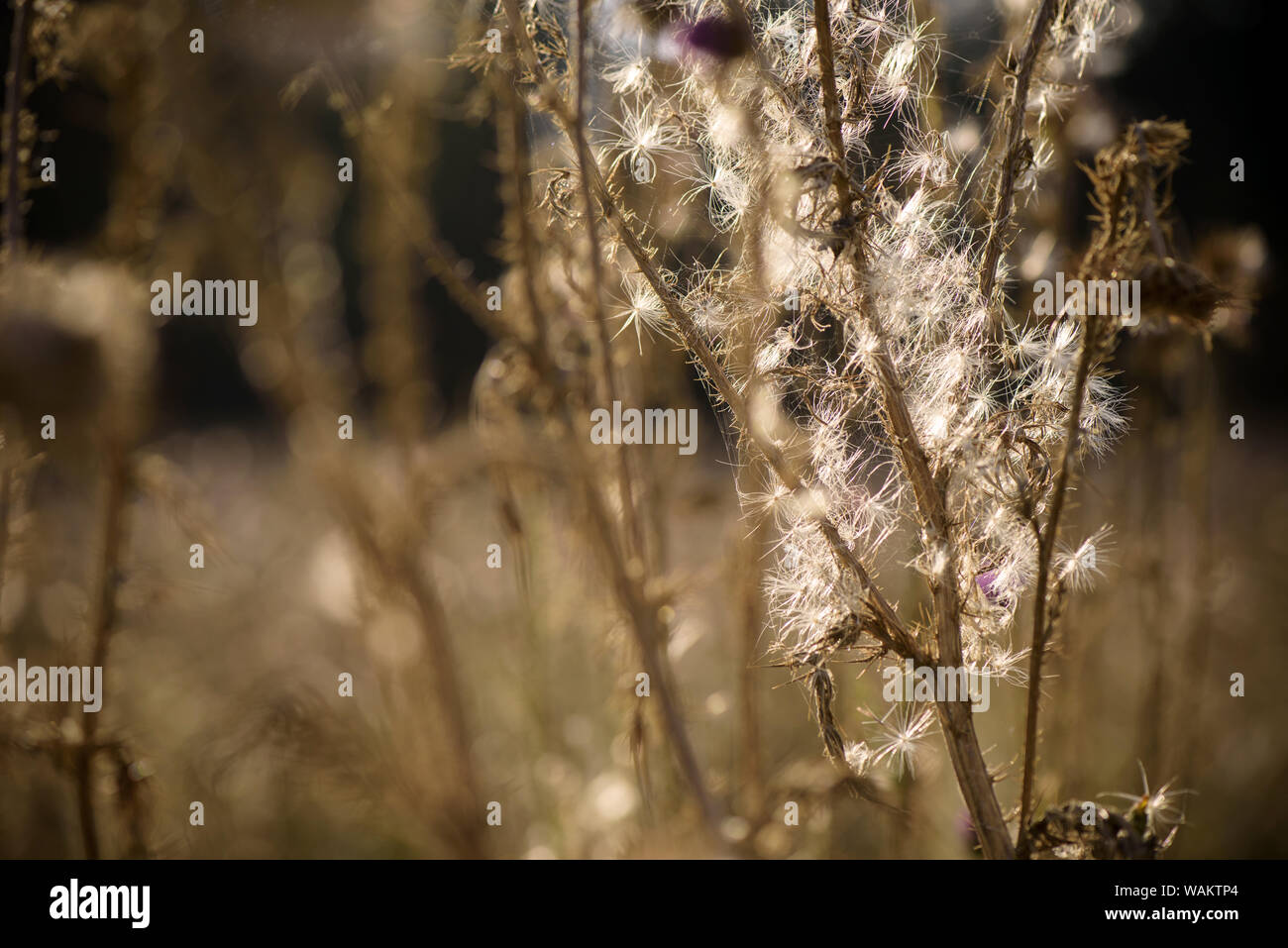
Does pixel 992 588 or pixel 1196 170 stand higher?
pixel 1196 170

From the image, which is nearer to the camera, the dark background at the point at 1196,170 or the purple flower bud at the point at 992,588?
the purple flower bud at the point at 992,588

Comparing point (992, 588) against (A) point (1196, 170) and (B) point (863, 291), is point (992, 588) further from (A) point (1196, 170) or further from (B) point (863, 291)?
(A) point (1196, 170)

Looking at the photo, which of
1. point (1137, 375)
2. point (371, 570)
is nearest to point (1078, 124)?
point (1137, 375)

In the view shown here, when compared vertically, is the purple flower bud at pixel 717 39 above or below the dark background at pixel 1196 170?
below

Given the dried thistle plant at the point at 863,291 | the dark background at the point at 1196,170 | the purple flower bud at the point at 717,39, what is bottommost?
the dried thistle plant at the point at 863,291

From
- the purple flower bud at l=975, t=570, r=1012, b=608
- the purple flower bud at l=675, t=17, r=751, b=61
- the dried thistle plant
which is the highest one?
the purple flower bud at l=675, t=17, r=751, b=61

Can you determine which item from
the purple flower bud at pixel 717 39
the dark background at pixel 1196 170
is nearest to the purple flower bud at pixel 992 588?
the purple flower bud at pixel 717 39

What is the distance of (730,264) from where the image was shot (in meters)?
0.78

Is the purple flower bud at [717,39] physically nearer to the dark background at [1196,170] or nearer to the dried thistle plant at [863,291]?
the dried thistle plant at [863,291]

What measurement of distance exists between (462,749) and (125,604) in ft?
1.64

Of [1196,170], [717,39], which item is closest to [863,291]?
[717,39]

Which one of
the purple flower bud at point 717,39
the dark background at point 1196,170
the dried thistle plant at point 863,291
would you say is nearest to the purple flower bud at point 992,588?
the dried thistle plant at point 863,291

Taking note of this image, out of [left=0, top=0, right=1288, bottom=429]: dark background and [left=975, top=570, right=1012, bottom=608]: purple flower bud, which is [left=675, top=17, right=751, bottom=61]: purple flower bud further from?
[left=0, top=0, right=1288, bottom=429]: dark background

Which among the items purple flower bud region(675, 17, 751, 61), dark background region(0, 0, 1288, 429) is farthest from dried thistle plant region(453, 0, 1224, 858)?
dark background region(0, 0, 1288, 429)
